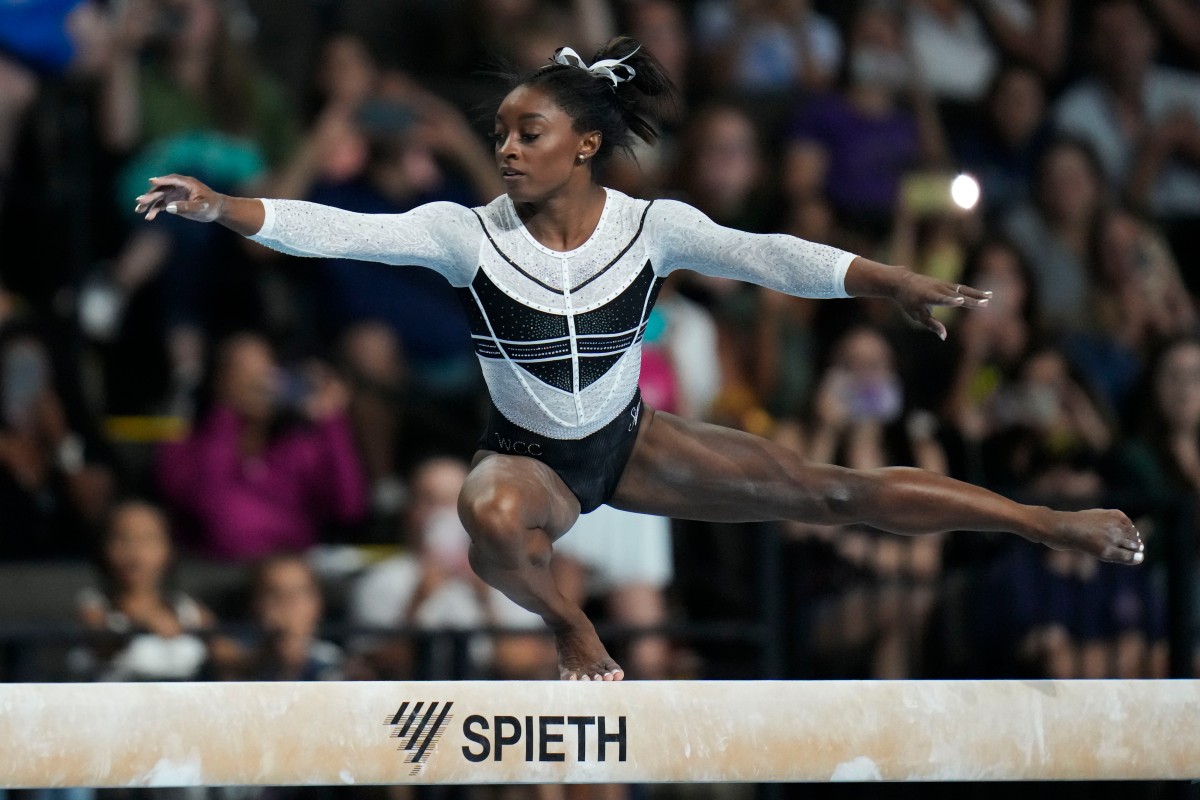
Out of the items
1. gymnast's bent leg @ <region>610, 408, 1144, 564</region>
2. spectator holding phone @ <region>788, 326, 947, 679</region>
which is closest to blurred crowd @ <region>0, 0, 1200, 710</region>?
spectator holding phone @ <region>788, 326, 947, 679</region>

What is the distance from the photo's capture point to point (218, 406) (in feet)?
21.9

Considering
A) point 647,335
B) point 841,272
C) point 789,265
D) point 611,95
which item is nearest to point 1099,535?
point 841,272

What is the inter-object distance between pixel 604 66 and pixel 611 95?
3.1 inches

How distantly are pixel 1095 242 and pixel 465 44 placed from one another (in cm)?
319

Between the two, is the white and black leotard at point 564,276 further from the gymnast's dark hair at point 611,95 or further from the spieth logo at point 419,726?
the spieth logo at point 419,726

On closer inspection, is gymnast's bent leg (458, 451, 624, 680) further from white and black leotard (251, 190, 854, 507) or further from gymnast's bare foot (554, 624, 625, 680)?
white and black leotard (251, 190, 854, 507)

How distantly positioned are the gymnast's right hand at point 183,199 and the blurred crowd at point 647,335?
7.65ft

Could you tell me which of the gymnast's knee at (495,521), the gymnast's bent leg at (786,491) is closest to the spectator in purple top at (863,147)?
the gymnast's bent leg at (786,491)

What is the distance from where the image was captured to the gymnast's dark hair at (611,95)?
412 cm

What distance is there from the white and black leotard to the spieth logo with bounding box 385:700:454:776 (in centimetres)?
71

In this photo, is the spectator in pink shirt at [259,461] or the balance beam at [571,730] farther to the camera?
the spectator in pink shirt at [259,461]

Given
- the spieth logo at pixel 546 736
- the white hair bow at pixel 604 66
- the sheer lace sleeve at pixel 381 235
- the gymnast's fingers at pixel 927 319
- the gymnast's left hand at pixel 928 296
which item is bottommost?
the spieth logo at pixel 546 736

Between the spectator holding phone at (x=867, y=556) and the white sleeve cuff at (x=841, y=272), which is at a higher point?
the white sleeve cuff at (x=841, y=272)

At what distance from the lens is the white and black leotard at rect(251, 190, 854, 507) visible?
156 inches
